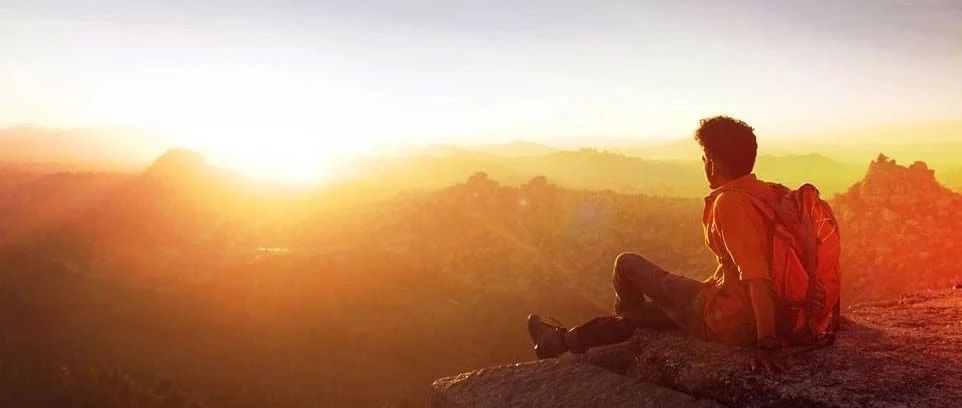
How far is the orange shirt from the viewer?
3.93 metres

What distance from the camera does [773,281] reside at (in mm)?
4059

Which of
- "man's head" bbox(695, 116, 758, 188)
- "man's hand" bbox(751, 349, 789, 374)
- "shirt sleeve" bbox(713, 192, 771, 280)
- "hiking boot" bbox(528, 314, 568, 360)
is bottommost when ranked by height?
"hiking boot" bbox(528, 314, 568, 360)

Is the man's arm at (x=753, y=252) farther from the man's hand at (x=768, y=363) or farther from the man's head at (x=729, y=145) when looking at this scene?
the man's head at (x=729, y=145)

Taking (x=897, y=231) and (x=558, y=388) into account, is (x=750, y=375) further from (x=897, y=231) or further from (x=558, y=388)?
(x=897, y=231)

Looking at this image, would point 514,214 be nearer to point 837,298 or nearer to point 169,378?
point 169,378

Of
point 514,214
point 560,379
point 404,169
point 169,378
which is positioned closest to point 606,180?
point 404,169

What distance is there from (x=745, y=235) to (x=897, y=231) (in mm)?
24118

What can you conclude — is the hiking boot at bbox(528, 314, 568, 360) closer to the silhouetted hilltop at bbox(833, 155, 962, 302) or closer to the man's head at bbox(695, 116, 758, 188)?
the man's head at bbox(695, 116, 758, 188)

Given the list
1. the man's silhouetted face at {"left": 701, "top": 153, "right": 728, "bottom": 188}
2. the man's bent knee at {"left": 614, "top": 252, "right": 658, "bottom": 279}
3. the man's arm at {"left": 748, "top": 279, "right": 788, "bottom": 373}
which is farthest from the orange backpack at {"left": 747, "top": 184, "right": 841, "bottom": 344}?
the man's bent knee at {"left": 614, "top": 252, "right": 658, "bottom": 279}

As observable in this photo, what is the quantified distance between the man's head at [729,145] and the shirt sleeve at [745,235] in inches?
9.8

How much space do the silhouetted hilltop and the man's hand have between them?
1992 cm

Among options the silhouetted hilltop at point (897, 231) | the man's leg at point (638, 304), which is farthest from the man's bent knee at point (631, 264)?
the silhouetted hilltop at point (897, 231)

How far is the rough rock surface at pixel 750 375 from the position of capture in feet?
12.4

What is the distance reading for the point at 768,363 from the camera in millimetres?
4043
